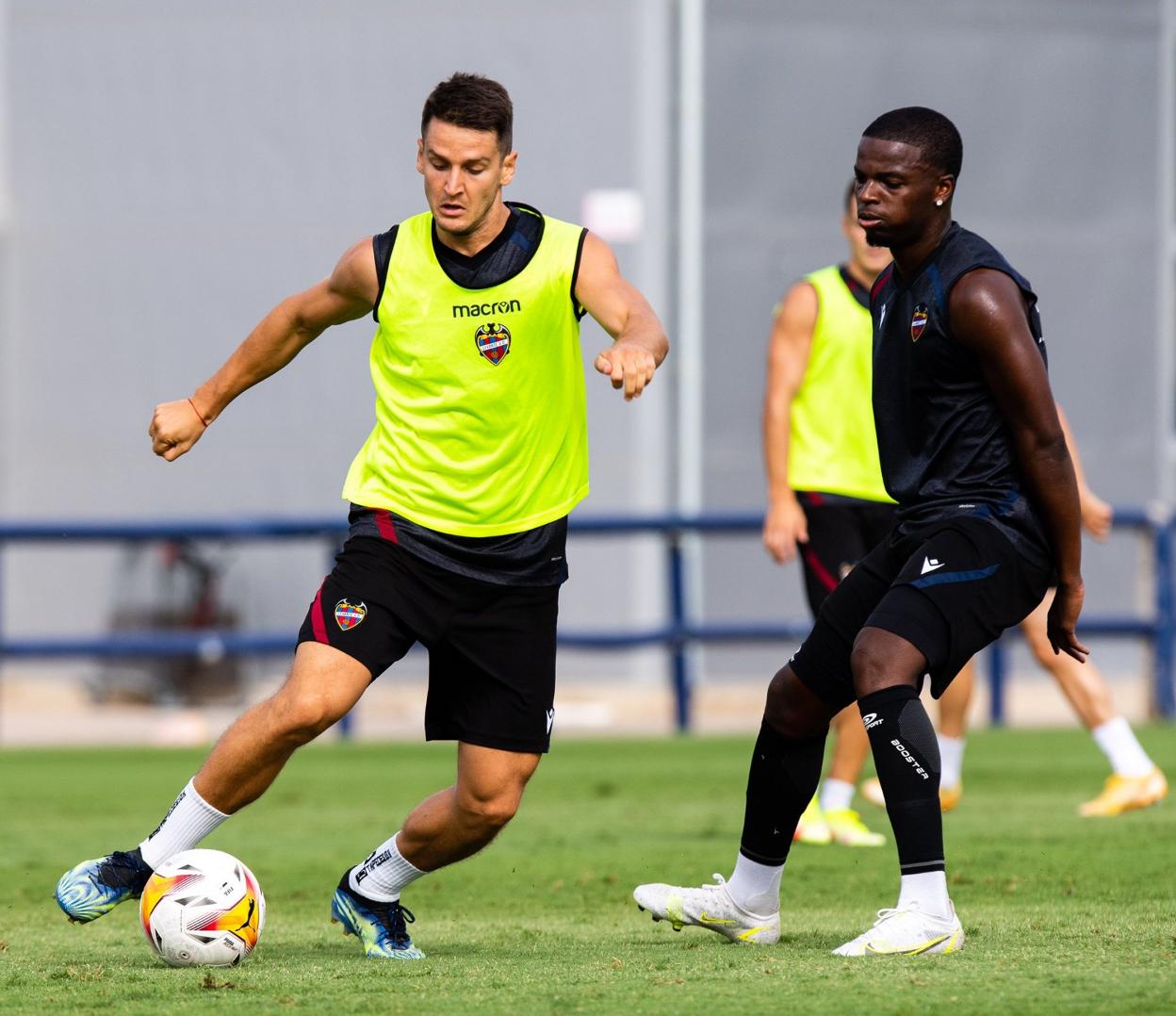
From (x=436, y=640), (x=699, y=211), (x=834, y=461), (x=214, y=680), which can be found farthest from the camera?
(x=699, y=211)

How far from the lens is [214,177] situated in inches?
692

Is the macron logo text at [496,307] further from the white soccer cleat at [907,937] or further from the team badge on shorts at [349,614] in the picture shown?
the white soccer cleat at [907,937]

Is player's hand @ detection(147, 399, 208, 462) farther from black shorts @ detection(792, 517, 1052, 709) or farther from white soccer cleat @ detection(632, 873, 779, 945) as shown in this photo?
black shorts @ detection(792, 517, 1052, 709)

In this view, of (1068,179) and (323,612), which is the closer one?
(323,612)

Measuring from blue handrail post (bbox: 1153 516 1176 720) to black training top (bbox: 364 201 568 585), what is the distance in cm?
963

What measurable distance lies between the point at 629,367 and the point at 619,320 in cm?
46

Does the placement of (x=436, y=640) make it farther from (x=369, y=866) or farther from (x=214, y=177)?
(x=214, y=177)

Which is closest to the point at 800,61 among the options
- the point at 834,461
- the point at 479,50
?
the point at 479,50

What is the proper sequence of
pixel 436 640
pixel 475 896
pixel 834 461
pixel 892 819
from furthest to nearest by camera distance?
pixel 834 461, pixel 475 896, pixel 436 640, pixel 892 819

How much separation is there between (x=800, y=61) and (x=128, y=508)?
6894mm

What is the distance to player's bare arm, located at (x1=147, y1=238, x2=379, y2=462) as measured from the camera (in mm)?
5547

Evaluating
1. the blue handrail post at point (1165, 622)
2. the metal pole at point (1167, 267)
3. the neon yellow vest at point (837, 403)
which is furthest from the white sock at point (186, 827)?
the metal pole at point (1167, 267)

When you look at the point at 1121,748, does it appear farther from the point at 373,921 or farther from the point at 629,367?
the point at 629,367

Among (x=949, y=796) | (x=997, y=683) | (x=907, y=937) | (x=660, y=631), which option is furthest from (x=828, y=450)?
(x=997, y=683)
